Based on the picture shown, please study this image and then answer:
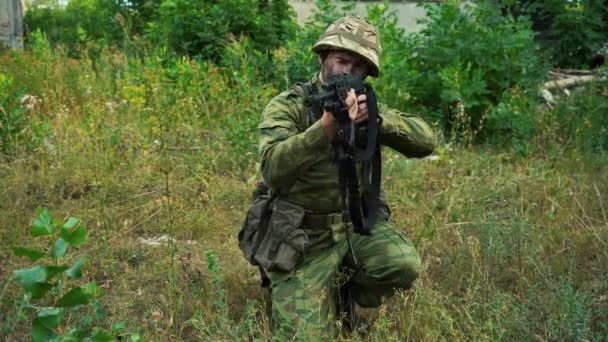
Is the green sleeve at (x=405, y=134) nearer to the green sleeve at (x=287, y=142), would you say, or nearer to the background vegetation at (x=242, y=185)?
the green sleeve at (x=287, y=142)

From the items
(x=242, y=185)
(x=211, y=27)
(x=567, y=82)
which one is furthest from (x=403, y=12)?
(x=242, y=185)

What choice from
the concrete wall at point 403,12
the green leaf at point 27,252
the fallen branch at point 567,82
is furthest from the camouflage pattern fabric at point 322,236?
the concrete wall at point 403,12

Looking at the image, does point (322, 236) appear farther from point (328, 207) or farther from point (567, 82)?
point (567, 82)

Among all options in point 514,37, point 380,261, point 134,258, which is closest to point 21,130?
point 134,258

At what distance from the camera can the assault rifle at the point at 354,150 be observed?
322cm

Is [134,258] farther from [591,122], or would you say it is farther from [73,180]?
[591,122]

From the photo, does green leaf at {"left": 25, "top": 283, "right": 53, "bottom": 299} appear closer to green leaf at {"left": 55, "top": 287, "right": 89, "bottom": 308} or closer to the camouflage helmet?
green leaf at {"left": 55, "top": 287, "right": 89, "bottom": 308}

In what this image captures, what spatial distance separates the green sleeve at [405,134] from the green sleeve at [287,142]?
0.97 ft

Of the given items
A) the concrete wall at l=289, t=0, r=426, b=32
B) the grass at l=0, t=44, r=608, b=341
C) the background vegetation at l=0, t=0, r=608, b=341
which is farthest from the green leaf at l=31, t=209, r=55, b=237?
the concrete wall at l=289, t=0, r=426, b=32

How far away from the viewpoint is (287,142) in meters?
3.35

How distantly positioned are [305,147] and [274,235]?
1.68ft

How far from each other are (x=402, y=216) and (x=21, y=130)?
264cm

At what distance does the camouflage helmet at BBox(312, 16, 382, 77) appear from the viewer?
354 cm

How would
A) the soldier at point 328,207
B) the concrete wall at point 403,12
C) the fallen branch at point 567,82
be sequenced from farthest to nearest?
1. the concrete wall at point 403,12
2. the fallen branch at point 567,82
3. the soldier at point 328,207
